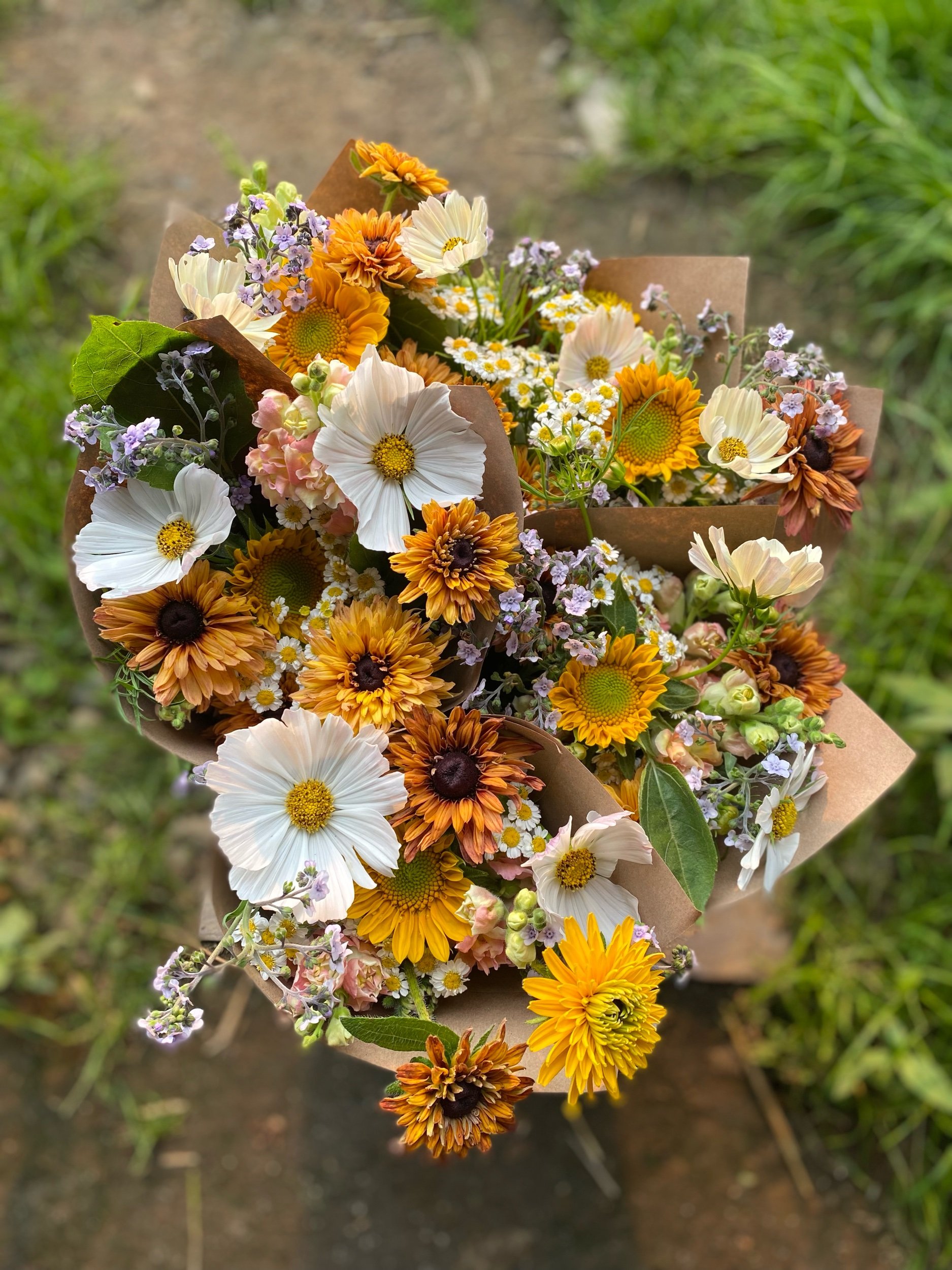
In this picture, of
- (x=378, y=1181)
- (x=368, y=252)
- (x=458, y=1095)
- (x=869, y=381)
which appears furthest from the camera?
(x=869, y=381)

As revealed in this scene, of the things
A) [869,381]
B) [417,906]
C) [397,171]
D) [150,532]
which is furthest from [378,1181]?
[869,381]

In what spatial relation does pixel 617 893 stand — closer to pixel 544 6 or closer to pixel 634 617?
pixel 634 617

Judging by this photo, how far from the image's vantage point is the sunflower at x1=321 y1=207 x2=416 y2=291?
2.37 feet

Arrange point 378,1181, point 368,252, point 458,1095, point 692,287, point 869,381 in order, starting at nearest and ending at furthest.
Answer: point 458,1095 < point 368,252 < point 692,287 < point 378,1181 < point 869,381

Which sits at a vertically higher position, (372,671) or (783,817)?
(372,671)

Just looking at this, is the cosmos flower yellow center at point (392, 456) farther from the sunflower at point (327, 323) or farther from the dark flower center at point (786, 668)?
the dark flower center at point (786, 668)

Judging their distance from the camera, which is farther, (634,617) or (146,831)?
(146,831)

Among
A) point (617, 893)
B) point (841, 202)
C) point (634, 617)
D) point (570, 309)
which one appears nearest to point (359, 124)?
point (841, 202)

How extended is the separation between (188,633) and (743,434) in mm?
455

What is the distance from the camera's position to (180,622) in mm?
682

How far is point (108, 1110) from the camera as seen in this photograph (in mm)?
1544

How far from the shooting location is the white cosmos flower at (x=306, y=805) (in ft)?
2.11

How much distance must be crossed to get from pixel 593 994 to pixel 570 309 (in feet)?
1.83

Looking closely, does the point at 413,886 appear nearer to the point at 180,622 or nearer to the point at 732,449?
the point at 180,622
